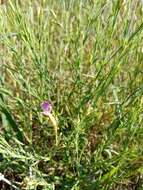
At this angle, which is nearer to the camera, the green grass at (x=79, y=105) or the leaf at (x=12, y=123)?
the green grass at (x=79, y=105)

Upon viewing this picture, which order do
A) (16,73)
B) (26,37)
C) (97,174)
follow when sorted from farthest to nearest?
1. (16,73)
2. (97,174)
3. (26,37)

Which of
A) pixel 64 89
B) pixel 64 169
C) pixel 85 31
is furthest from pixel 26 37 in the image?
pixel 64 169

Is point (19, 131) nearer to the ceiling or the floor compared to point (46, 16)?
nearer to the floor

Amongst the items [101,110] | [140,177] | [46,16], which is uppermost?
[46,16]

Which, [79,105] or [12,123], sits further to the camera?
[12,123]

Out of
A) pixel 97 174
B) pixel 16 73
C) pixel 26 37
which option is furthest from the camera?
pixel 16 73

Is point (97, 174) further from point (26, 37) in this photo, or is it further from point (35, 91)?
point (26, 37)

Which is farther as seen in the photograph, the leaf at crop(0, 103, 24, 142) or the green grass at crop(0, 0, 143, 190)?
the leaf at crop(0, 103, 24, 142)

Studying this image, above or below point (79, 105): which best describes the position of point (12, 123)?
below
